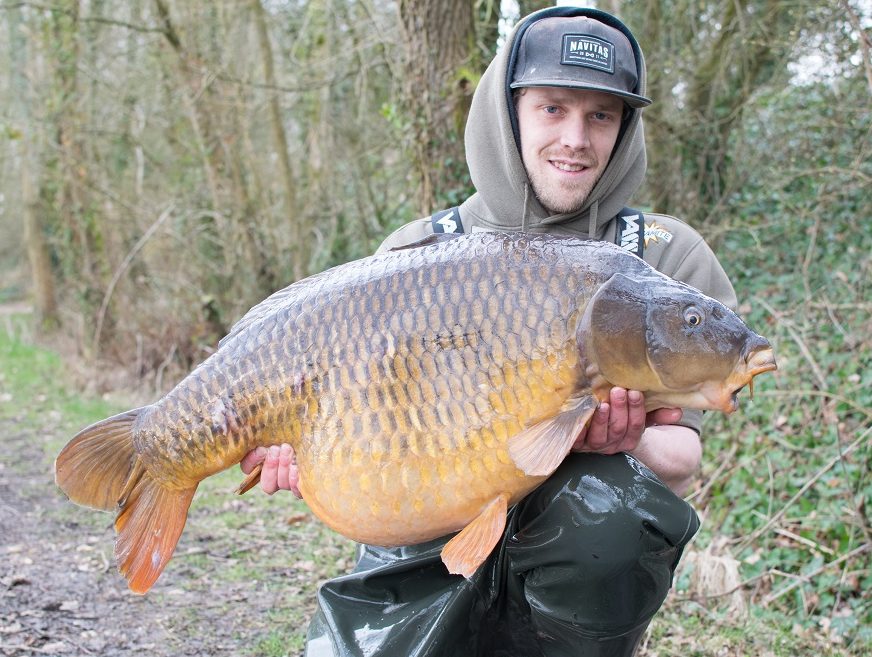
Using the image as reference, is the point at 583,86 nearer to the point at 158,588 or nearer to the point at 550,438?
the point at 550,438

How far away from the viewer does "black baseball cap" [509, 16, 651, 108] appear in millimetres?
1814

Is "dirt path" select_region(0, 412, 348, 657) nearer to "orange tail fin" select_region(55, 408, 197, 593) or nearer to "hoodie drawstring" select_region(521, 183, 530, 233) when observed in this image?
"orange tail fin" select_region(55, 408, 197, 593)

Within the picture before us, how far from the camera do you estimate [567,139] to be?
186 centimetres

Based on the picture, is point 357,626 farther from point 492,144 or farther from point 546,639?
point 492,144

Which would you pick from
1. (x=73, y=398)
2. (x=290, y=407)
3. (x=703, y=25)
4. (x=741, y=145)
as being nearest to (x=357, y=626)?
(x=290, y=407)

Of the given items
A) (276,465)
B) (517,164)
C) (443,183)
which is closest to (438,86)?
(443,183)

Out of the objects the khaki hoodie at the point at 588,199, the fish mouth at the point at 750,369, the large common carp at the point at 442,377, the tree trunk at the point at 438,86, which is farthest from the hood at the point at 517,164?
the tree trunk at the point at 438,86

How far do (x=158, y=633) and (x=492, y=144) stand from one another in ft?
4.96

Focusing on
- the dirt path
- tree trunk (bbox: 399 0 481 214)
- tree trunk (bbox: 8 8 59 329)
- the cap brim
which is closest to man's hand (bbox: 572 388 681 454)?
the cap brim

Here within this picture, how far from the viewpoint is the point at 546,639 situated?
1637 millimetres

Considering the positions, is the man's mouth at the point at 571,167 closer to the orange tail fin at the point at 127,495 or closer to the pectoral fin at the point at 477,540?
the pectoral fin at the point at 477,540

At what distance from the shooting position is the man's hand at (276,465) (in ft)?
5.27

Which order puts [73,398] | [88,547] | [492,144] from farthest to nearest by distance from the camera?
[73,398], [88,547], [492,144]

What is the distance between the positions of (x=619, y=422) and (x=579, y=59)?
2.58ft
